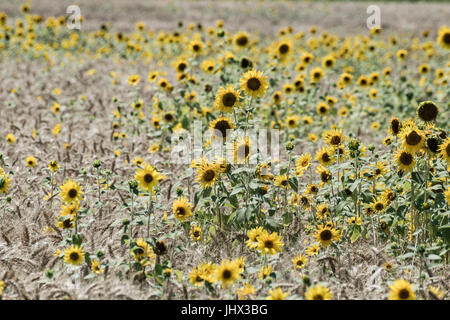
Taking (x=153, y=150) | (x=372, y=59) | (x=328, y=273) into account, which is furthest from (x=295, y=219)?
(x=372, y=59)

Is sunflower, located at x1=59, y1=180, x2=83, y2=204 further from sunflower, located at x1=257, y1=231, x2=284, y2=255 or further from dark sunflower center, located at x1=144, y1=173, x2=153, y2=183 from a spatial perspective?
sunflower, located at x1=257, y1=231, x2=284, y2=255

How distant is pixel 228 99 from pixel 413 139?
1538mm

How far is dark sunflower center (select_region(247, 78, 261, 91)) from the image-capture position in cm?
427

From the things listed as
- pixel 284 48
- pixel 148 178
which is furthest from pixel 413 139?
pixel 284 48

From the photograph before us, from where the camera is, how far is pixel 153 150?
228 inches

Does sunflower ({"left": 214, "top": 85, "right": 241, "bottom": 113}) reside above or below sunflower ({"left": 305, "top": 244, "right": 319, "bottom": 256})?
above

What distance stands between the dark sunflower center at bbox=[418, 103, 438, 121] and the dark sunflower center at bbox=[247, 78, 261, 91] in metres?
1.36

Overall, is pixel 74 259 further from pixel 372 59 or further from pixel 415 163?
pixel 372 59

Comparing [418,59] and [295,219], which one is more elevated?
[418,59]

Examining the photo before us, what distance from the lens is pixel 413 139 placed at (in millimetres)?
3645

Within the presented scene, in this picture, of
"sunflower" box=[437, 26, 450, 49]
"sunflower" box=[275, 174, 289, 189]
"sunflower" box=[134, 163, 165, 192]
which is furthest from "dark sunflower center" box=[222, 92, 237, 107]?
"sunflower" box=[437, 26, 450, 49]

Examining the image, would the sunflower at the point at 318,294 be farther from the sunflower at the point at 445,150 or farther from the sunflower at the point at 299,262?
the sunflower at the point at 445,150

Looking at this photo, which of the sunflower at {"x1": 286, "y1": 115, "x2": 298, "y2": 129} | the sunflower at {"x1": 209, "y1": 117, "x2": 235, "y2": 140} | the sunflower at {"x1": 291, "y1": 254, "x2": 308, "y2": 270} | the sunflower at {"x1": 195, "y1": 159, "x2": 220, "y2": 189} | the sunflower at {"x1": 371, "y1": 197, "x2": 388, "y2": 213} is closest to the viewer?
the sunflower at {"x1": 291, "y1": 254, "x2": 308, "y2": 270}
